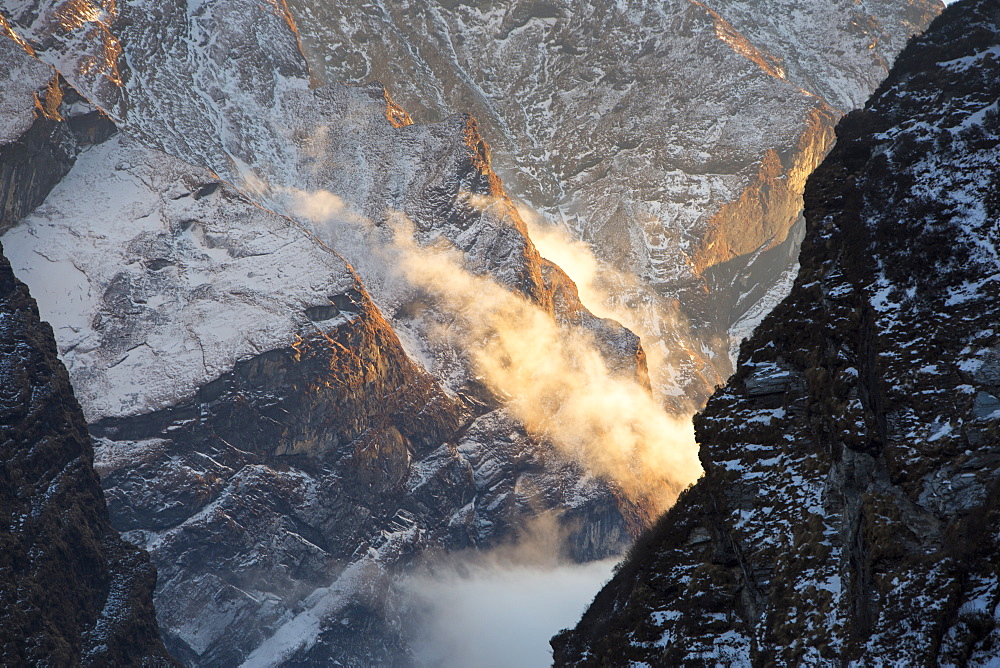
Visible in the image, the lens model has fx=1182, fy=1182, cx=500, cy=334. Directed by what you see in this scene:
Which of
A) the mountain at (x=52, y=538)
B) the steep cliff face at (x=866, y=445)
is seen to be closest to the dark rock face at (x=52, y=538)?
the mountain at (x=52, y=538)

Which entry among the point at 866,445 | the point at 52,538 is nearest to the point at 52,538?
the point at 52,538

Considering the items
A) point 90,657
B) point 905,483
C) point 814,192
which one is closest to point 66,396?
point 90,657

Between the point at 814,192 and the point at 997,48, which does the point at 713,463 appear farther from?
the point at 997,48

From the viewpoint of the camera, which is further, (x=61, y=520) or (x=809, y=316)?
(x=61, y=520)

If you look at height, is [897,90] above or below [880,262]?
above

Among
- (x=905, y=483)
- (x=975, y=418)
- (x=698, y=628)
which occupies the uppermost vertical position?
(x=975, y=418)

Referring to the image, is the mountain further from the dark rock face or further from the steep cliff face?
the steep cliff face

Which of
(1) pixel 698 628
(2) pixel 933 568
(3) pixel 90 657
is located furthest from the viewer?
(3) pixel 90 657
